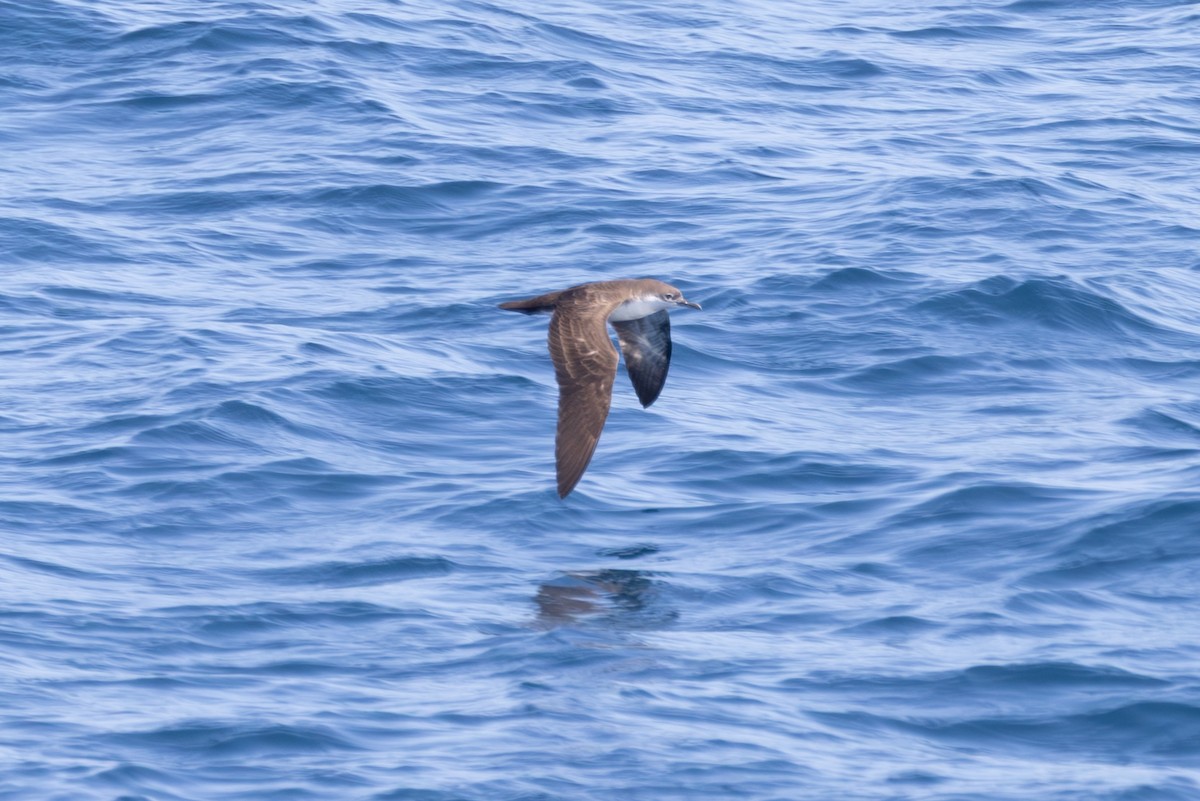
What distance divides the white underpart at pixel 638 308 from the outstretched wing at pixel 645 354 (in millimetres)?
353

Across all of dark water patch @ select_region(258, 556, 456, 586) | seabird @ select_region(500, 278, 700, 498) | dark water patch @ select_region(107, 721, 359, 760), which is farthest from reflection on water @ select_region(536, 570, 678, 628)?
dark water patch @ select_region(107, 721, 359, 760)

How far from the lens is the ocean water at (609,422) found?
8508 mm

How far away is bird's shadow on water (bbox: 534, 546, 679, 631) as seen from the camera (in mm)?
9672

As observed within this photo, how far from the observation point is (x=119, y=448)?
12086 millimetres

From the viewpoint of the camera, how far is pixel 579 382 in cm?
1106

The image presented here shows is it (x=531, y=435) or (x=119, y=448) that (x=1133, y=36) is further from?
(x=119, y=448)

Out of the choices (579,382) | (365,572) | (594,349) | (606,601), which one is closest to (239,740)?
(365,572)

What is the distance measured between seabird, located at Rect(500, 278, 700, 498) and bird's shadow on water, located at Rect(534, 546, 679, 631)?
527 mm

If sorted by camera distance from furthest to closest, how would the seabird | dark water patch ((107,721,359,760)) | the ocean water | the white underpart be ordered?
1. the white underpart
2. the seabird
3. the ocean water
4. dark water patch ((107,721,359,760))

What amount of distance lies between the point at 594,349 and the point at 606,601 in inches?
74.1

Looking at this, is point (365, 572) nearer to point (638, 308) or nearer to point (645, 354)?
point (638, 308)

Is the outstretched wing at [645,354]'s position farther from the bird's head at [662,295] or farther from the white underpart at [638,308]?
the bird's head at [662,295]

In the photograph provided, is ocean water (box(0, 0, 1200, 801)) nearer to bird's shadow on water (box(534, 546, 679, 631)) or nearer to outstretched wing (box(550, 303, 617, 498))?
bird's shadow on water (box(534, 546, 679, 631))

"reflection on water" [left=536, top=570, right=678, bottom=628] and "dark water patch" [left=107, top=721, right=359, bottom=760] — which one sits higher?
"dark water patch" [left=107, top=721, right=359, bottom=760]
